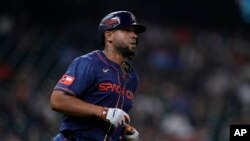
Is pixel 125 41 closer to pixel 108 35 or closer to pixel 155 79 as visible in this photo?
pixel 108 35

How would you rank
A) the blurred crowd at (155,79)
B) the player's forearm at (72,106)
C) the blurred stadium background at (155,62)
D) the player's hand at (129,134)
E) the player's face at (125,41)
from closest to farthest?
the player's forearm at (72,106)
the player's face at (125,41)
the player's hand at (129,134)
the blurred crowd at (155,79)
the blurred stadium background at (155,62)

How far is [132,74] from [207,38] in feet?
30.8

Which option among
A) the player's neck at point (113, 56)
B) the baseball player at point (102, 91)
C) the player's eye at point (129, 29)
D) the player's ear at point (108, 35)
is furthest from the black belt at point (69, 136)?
the player's eye at point (129, 29)

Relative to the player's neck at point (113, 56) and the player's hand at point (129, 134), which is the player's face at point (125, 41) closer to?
the player's neck at point (113, 56)

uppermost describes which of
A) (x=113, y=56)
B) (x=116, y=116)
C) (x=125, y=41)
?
(x=125, y=41)

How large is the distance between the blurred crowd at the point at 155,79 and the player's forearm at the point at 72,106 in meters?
5.67

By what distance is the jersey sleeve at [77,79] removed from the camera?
5.16m

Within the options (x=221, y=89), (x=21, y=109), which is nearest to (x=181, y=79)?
(x=221, y=89)

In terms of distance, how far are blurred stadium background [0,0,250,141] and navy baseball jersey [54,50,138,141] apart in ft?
17.9

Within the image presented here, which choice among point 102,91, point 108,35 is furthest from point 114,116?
point 108,35

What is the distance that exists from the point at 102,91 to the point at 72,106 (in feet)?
1.08

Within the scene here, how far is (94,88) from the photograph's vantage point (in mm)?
5289

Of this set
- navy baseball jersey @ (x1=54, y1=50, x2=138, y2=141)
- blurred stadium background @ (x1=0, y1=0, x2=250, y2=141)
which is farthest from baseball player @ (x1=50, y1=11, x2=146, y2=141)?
blurred stadium background @ (x1=0, y1=0, x2=250, y2=141)

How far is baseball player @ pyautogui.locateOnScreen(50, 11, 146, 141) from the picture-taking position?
5.12 meters
